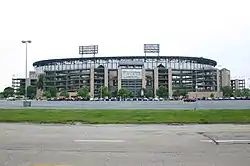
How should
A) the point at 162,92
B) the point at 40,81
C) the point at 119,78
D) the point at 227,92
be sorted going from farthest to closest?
the point at 40,81 < the point at 119,78 < the point at 227,92 < the point at 162,92

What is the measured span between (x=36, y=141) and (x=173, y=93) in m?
169

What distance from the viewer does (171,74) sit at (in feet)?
616

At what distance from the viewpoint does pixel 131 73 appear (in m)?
182

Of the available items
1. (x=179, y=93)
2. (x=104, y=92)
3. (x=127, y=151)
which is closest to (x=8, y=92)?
(x=104, y=92)

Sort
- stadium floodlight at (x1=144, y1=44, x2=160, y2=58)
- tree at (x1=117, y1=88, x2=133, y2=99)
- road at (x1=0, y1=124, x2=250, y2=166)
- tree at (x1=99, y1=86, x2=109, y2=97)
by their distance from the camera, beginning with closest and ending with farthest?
road at (x1=0, y1=124, x2=250, y2=166)
tree at (x1=117, y1=88, x2=133, y2=99)
tree at (x1=99, y1=86, x2=109, y2=97)
stadium floodlight at (x1=144, y1=44, x2=160, y2=58)

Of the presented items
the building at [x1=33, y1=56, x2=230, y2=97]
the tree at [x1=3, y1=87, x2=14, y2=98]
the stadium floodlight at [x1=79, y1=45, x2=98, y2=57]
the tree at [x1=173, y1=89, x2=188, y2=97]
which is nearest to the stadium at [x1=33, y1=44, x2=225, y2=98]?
the building at [x1=33, y1=56, x2=230, y2=97]

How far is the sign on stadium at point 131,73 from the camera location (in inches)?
7146

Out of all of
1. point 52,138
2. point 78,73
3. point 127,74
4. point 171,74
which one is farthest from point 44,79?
point 52,138

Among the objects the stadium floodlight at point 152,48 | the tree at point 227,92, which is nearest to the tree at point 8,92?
the stadium floodlight at point 152,48

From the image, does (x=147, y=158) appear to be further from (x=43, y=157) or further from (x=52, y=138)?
(x=52, y=138)

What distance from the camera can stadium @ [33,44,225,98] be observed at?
7219 inches

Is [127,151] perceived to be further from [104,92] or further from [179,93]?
[179,93]

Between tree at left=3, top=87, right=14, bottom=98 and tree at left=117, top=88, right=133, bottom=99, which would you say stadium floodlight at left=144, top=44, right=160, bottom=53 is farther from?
tree at left=3, top=87, right=14, bottom=98

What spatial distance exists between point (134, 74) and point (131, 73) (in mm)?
1455
